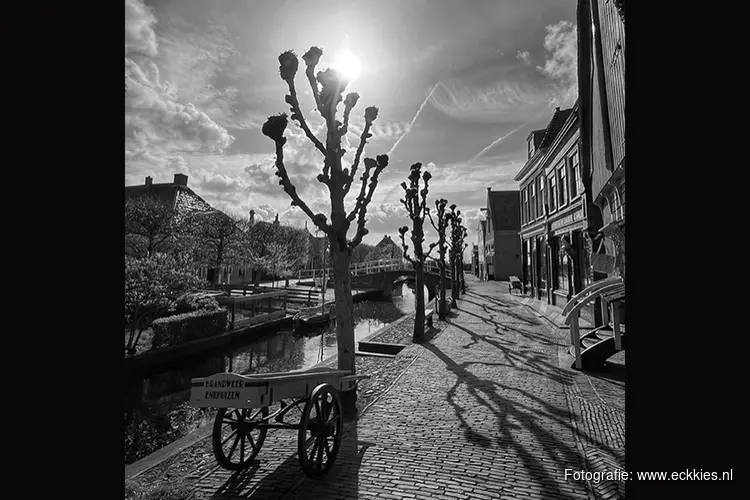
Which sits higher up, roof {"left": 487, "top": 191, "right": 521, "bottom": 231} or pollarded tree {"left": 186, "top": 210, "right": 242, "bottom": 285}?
roof {"left": 487, "top": 191, "right": 521, "bottom": 231}

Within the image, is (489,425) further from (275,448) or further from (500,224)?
(500,224)

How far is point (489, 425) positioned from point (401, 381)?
9.19 feet

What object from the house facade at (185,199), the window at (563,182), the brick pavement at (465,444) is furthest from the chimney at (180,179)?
the brick pavement at (465,444)

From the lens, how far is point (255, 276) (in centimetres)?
4728

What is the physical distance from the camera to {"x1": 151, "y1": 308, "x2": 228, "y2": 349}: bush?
14.8 metres

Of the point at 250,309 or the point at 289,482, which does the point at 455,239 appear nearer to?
the point at 250,309

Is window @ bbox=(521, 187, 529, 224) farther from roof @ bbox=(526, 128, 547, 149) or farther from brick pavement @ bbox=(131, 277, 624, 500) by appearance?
brick pavement @ bbox=(131, 277, 624, 500)

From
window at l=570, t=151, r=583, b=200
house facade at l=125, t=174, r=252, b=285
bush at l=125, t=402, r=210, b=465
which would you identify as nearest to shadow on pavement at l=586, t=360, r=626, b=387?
window at l=570, t=151, r=583, b=200

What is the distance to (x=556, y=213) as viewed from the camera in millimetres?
19547

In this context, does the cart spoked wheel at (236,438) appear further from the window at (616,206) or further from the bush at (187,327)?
the bush at (187,327)

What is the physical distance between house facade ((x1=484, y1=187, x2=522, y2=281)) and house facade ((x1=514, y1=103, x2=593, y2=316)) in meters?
20.5

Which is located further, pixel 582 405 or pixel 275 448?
pixel 582 405
